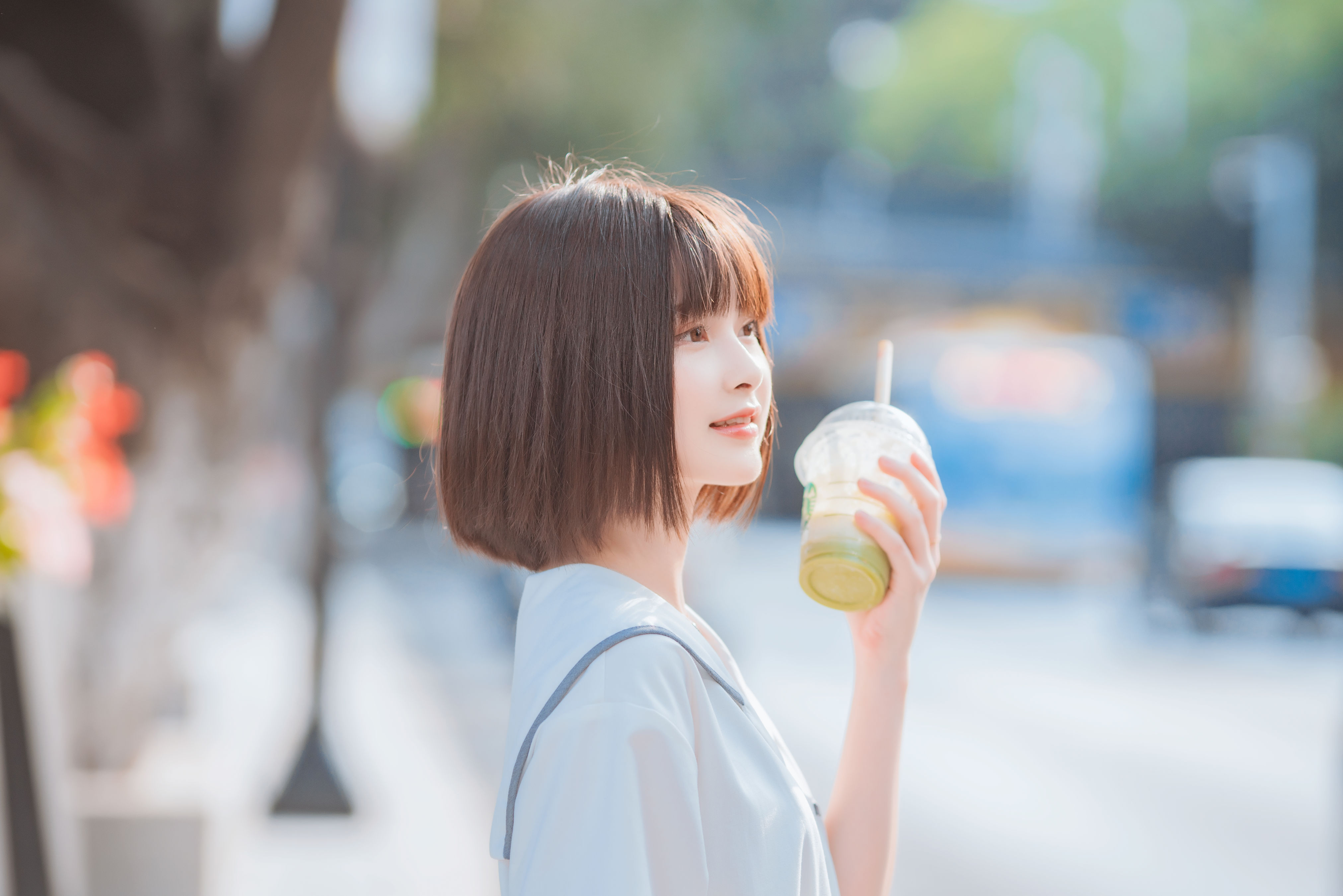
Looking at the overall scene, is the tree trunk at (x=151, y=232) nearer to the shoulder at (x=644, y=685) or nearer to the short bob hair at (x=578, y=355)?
the short bob hair at (x=578, y=355)

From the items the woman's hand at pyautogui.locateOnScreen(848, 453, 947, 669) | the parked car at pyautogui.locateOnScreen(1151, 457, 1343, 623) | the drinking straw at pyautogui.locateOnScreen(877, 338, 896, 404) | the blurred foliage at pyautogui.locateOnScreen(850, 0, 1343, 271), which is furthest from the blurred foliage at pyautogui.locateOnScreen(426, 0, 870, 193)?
the blurred foliage at pyautogui.locateOnScreen(850, 0, 1343, 271)

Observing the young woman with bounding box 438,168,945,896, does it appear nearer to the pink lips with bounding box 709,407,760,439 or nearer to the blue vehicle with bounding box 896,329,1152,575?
the pink lips with bounding box 709,407,760,439

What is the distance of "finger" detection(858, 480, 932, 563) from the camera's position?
1.26 meters

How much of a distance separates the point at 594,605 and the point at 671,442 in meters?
0.19

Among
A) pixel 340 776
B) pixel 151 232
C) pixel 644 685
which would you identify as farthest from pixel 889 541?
pixel 340 776

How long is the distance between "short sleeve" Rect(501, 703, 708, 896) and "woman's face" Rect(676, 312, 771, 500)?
323 millimetres

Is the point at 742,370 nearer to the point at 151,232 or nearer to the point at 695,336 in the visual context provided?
the point at 695,336

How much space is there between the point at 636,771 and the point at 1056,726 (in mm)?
8187

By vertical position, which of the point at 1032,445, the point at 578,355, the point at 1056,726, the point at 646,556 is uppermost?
the point at 1032,445

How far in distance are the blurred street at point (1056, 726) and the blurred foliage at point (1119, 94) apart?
458 inches

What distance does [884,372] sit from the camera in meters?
1.46

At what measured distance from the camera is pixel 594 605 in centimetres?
115

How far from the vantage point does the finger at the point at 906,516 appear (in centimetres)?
126

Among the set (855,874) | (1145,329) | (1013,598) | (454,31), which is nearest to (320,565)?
(454,31)
